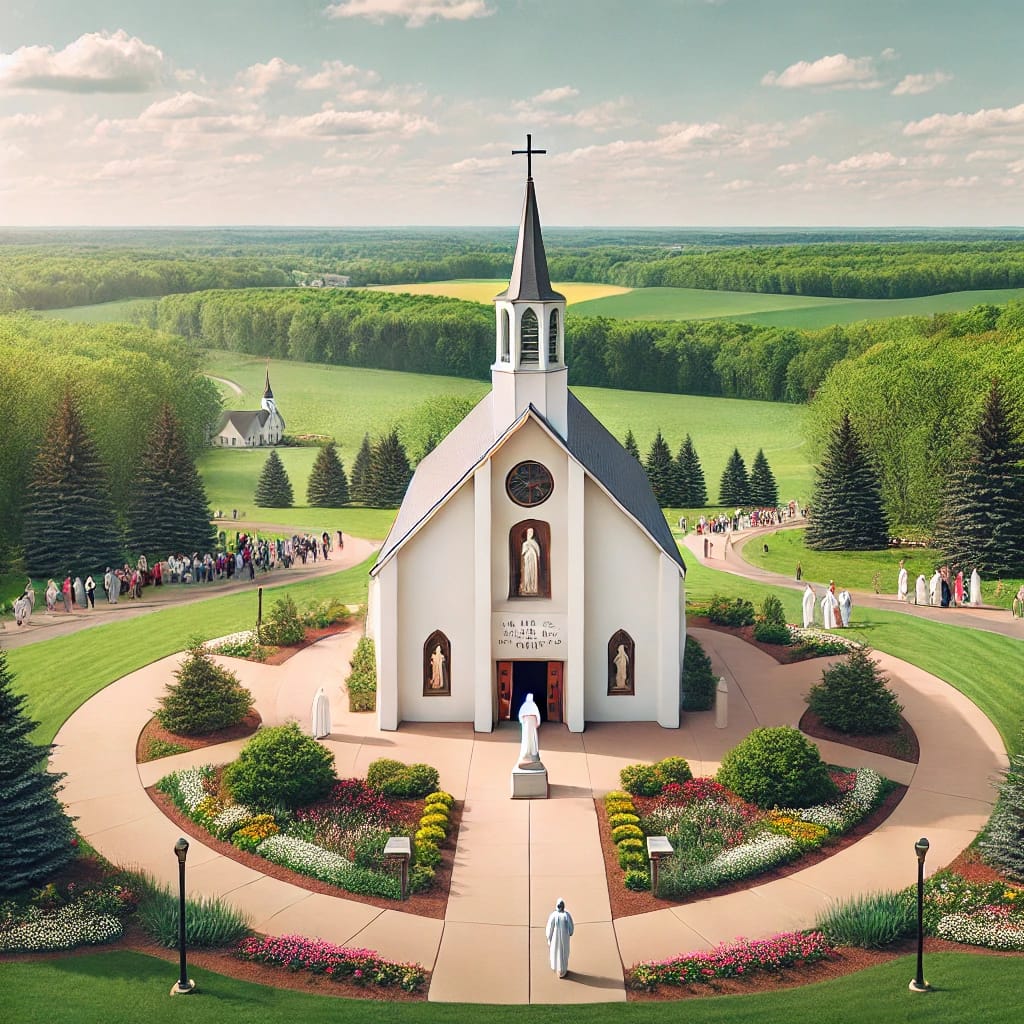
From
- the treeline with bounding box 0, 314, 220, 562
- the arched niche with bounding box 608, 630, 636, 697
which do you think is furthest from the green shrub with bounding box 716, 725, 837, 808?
the treeline with bounding box 0, 314, 220, 562

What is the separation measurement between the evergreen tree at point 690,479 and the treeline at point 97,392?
23826mm

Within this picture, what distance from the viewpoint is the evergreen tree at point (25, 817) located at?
22125mm

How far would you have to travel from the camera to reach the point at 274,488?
62.9 meters

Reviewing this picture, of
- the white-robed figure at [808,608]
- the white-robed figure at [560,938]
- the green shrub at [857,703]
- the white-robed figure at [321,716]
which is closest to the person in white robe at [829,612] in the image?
the white-robed figure at [808,608]

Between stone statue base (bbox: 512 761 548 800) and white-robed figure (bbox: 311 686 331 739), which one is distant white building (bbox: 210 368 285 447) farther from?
stone statue base (bbox: 512 761 548 800)

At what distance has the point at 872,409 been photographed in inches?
2231

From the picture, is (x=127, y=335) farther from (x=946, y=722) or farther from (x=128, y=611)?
(x=946, y=722)

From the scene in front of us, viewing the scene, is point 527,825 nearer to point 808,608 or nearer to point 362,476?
point 808,608

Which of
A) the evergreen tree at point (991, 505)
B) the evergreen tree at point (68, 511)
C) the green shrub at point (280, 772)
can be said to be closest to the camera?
the green shrub at point (280, 772)

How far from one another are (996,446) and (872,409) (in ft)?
30.6

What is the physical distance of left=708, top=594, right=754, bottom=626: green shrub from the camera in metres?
40.7

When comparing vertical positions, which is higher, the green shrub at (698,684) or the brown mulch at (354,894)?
the green shrub at (698,684)

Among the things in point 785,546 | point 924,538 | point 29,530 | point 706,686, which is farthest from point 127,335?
point 706,686

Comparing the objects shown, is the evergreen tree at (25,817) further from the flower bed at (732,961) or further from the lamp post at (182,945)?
the flower bed at (732,961)
